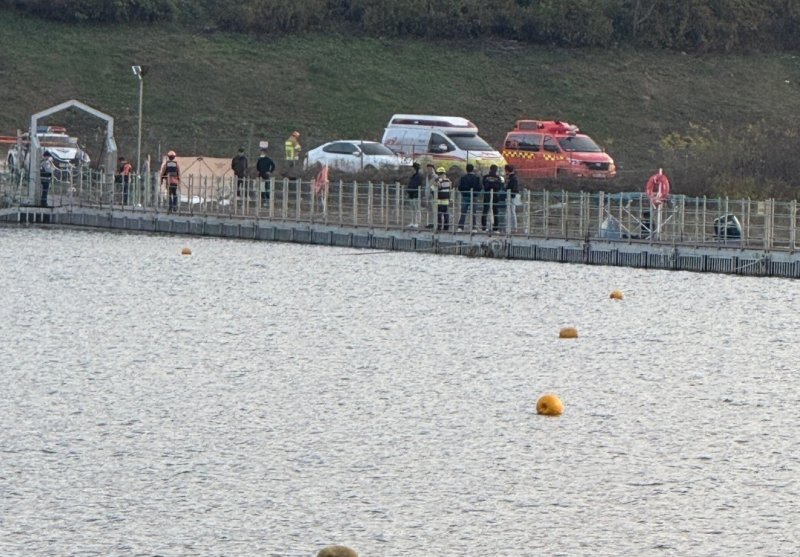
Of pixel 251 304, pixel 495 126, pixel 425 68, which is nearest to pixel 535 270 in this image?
pixel 251 304

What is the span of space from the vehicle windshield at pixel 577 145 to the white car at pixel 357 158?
410 centimetres

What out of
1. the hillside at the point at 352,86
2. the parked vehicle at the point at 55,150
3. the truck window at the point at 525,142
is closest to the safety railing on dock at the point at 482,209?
the parked vehicle at the point at 55,150

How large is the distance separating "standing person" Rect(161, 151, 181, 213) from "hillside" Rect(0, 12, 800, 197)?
1701 cm

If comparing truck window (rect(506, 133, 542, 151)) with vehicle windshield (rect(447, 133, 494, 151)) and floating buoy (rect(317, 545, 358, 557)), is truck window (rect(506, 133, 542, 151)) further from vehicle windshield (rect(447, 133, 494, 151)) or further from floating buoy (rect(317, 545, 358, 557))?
floating buoy (rect(317, 545, 358, 557))

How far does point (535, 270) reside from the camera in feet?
136

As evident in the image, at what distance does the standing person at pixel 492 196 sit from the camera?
43.8 meters

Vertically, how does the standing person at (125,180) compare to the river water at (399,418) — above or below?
above

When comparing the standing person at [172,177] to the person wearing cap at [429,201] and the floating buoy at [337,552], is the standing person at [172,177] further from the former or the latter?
the floating buoy at [337,552]

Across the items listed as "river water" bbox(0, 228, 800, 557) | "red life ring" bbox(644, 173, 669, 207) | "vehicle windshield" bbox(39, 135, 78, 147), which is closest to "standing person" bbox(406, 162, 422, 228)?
"red life ring" bbox(644, 173, 669, 207)

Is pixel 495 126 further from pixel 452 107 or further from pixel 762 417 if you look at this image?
pixel 762 417

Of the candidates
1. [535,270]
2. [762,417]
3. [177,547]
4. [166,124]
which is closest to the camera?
[177,547]

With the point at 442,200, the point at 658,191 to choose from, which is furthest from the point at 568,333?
the point at 442,200

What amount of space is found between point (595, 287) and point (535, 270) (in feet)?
11.0

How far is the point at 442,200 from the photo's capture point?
43.5 meters
